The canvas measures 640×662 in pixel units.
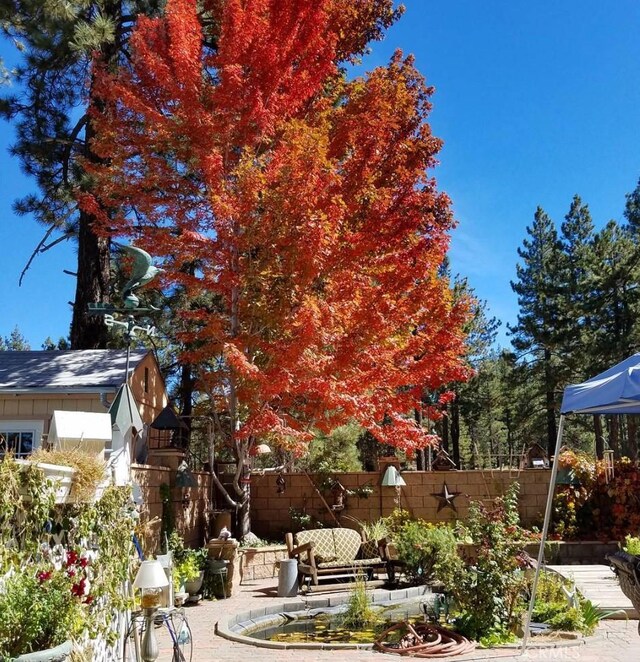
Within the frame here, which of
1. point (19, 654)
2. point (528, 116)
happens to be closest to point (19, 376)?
point (19, 654)

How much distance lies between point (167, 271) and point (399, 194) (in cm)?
465

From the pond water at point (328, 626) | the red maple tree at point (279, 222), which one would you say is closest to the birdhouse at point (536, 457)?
the red maple tree at point (279, 222)

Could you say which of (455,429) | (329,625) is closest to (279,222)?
(329,625)

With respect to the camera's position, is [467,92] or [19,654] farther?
[467,92]

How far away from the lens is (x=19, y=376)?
36.0 ft

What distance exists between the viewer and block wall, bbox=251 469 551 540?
13695 millimetres

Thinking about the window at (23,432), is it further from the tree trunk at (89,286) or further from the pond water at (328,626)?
the pond water at (328,626)

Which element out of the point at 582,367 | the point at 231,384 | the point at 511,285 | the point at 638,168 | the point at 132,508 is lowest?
the point at 132,508

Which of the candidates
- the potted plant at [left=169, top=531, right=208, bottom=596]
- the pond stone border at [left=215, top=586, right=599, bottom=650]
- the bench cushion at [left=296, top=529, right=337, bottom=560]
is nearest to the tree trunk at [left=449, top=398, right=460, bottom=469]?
the bench cushion at [left=296, top=529, right=337, bottom=560]

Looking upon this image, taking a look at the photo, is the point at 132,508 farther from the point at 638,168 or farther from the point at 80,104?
the point at 638,168

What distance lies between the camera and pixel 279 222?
1053cm

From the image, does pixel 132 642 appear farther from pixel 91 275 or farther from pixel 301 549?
pixel 91 275

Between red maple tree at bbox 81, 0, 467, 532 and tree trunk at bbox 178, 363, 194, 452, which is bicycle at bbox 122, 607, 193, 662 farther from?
tree trunk at bbox 178, 363, 194, 452

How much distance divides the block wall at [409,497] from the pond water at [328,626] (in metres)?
A: 4.53
